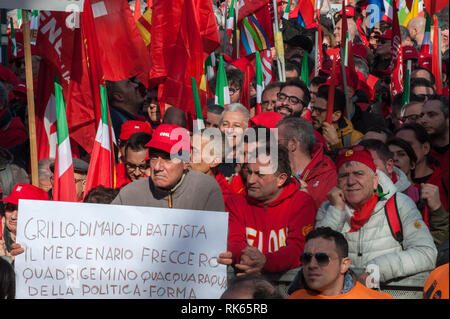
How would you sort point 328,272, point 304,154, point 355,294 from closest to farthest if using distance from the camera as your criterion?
point 355,294 → point 328,272 → point 304,154

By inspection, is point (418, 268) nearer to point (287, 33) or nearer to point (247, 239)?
point (247, 239)

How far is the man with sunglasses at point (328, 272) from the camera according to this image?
4.74m

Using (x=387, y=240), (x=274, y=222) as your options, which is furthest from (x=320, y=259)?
(x=274, y=222)

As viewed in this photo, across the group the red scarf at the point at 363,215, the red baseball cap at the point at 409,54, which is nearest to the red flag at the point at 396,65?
the red baseball cap at the point at 409,54

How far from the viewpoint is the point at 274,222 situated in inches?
222

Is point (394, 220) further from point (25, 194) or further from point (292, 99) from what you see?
point (292, 99)

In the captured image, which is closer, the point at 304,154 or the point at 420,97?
the point at 304,154

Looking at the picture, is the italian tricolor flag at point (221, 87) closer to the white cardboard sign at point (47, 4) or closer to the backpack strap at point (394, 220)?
the white cardboard sign at point (47, 4)

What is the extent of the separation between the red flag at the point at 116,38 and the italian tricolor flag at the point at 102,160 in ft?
3.14

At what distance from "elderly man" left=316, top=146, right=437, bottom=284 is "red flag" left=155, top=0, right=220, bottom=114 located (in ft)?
9.35

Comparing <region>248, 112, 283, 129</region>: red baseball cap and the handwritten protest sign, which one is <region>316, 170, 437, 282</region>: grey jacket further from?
<region>248, 112, 283, 129</region>: red baseball cap

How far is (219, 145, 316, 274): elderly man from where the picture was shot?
18.2 ft

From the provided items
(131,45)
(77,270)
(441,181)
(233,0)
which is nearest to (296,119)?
(441,181)

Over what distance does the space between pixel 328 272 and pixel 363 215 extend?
762 millimetres
